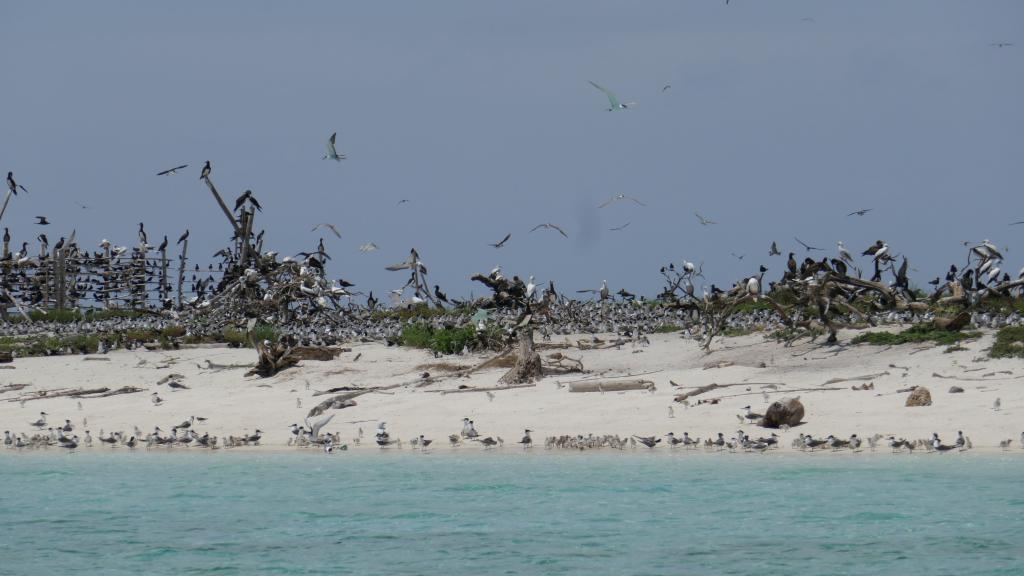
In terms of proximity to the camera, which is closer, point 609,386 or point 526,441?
point 526,441

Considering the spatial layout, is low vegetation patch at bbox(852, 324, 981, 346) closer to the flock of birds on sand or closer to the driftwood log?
the driftwood log

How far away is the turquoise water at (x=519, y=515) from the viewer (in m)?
10.5

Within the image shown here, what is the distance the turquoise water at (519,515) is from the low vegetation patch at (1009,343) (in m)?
5.46

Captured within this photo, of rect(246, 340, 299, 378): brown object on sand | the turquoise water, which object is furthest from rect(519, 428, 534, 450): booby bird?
rect(246, 340, 299, 378): brown object on sand

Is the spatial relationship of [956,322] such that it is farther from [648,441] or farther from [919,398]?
[648,441]

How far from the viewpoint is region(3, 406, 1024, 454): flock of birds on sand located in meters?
15.1

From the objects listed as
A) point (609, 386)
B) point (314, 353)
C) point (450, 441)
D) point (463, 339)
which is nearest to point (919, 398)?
point (609, 386)

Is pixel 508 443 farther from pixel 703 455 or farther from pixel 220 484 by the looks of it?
pixel 220 484

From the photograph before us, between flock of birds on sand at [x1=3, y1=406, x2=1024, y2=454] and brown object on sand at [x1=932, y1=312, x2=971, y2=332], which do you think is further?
brown object on sand at [x1=932, y1=312, x2=971, y2=332]

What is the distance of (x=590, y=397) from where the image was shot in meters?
18.8

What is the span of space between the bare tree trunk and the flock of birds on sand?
341cm

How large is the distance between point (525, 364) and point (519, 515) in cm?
837

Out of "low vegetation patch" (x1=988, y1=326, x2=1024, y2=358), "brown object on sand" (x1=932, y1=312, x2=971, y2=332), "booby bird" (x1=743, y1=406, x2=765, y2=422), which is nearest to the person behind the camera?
"booby bird" (x1=743, y1=406, x2=765, y2=422)

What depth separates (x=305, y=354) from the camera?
80.3 feet
